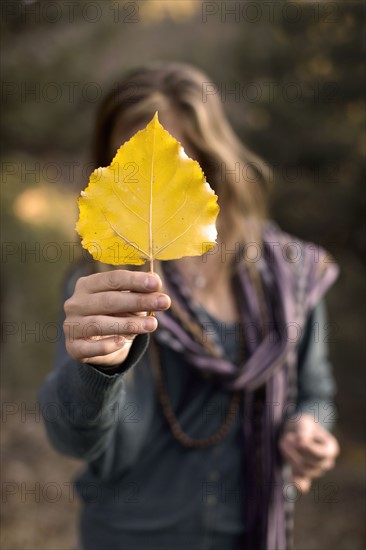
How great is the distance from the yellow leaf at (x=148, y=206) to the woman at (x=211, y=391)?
407 mm

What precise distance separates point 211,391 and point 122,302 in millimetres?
574

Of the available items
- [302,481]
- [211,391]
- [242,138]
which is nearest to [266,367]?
[211,391]

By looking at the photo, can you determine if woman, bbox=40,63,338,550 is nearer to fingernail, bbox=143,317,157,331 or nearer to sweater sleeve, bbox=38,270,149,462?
sweater sleeve, bbox=38,270,149,462

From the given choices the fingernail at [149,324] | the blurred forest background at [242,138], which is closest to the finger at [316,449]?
the fingernail at [149,324]

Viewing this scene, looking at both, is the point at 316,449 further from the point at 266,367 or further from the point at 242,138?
the point at 242,138

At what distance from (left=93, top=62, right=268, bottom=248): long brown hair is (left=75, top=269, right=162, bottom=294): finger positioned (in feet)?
1.88

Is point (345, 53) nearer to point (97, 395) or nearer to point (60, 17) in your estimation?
point (60, 17)

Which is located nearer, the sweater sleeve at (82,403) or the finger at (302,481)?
the sweater sleeve at (82,403)

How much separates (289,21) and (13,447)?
2376mm

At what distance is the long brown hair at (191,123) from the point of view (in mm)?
1083

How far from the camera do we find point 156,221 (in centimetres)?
54

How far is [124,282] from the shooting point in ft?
1.71

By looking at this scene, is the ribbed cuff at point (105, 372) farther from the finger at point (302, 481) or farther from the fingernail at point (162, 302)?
the finger at point (302, 481)

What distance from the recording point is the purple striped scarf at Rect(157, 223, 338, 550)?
1.03 metres
